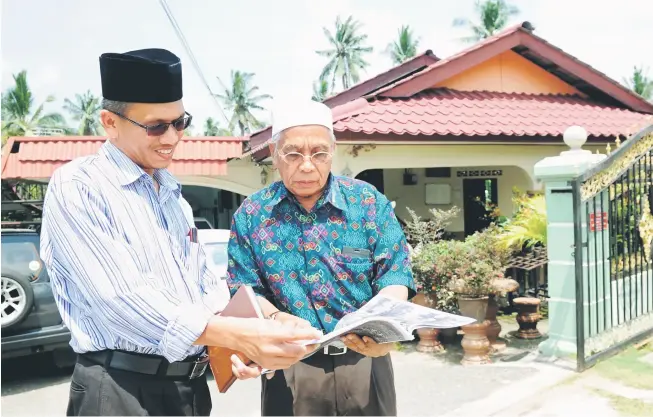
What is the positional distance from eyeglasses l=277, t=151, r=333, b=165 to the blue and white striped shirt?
48 cm

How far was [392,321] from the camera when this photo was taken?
5.30 ft

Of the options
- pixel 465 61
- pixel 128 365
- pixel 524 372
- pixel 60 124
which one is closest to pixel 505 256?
pixel 524 372

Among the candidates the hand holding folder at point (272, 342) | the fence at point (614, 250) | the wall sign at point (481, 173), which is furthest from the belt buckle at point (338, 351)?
the wall sign at point (481, 173)

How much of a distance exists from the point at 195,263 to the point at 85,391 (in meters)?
0.55

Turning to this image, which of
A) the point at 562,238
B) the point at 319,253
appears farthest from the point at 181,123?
the point at 562,238

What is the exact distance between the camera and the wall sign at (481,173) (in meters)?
11.8

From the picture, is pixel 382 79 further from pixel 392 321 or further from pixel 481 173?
pixel 392 321

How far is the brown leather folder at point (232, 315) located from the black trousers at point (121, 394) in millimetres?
138

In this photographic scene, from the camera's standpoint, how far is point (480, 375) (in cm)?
529

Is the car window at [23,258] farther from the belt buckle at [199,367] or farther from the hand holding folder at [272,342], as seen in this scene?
the hand holding folder at [272,342]

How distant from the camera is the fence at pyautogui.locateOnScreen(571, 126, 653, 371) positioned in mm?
5039

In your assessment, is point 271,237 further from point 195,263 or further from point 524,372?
point 524,372

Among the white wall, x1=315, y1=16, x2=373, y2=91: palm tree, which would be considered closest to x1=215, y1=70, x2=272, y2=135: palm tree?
x1=315, y1=16, x2=373, y2=91: palm tree

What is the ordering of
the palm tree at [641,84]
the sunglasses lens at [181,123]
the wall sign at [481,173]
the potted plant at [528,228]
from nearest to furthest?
the sunglasses lens at [181,123]
the potted plant at [528,228]
the wall sign at [481,173]
the palm tree at [641,84]
